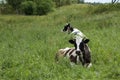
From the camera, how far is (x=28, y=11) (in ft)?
199

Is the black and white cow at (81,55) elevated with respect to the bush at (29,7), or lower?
elevated

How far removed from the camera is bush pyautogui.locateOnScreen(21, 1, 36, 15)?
59431mm

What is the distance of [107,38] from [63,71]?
662 cm

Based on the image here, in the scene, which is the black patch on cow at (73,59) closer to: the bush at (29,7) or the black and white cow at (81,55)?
the black and white cow at (81,55)

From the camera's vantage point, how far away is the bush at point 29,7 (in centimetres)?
5943

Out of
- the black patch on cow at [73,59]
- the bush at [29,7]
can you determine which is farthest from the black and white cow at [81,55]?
the bush at [29,7]

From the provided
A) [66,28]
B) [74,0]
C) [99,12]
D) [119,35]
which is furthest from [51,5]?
[119,35]

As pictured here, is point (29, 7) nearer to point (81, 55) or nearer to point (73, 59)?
point (73, 59)

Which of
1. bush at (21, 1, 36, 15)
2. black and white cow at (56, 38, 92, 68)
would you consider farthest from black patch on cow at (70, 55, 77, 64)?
bush at (21, 1, 36, 15)

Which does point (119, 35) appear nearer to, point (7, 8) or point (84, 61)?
point (84, 61)

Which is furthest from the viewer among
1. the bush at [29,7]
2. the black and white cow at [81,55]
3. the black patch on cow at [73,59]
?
the bush at [29,7]

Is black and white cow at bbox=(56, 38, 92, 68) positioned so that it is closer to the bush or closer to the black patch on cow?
the black patch on cow

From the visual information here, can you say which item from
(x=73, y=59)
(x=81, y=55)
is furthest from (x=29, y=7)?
(x=81, y=55)

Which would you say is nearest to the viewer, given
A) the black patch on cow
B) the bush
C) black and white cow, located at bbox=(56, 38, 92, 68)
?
black and white cow, located at bbox=(56, 38, 92, 68)
